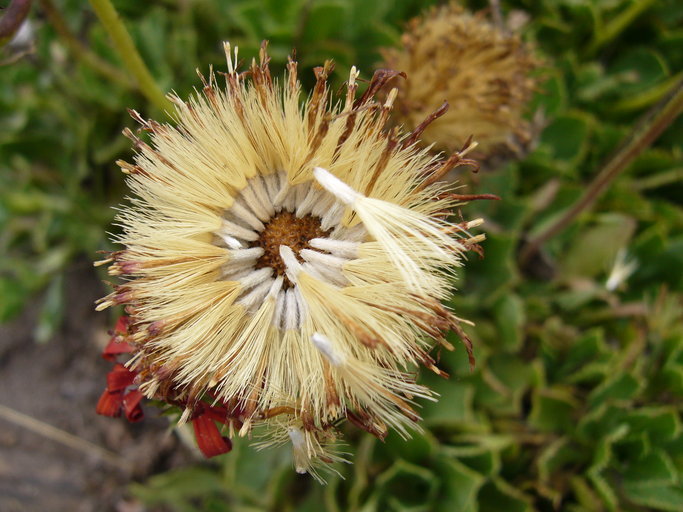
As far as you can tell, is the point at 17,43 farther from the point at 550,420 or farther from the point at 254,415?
the point at 550,420

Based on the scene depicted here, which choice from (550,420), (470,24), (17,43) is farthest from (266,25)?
(550,420)

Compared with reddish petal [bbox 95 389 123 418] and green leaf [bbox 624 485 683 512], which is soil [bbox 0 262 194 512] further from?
green leaf [bbox 624 485 683 512]

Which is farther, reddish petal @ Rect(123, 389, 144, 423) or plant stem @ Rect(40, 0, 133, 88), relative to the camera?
plant stem @ Rect(40, 0, 133, 88)

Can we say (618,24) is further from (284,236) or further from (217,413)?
(217,413)

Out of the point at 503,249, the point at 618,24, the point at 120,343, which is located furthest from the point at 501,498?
the point at 618,24

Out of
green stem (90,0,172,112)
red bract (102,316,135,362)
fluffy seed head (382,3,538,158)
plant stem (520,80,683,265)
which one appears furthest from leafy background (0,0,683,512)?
red bract (102,316,135,362)

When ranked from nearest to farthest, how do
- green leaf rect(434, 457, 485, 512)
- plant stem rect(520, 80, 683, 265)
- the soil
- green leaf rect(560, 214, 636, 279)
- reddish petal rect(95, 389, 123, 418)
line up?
reddish petal rect(95, 389, 123, 418), plant stem rect(520, 80, 683, 265), green leaf rect(434, 457, 485, 512), green leaf rect(560, 214, 636, 279), the soil
